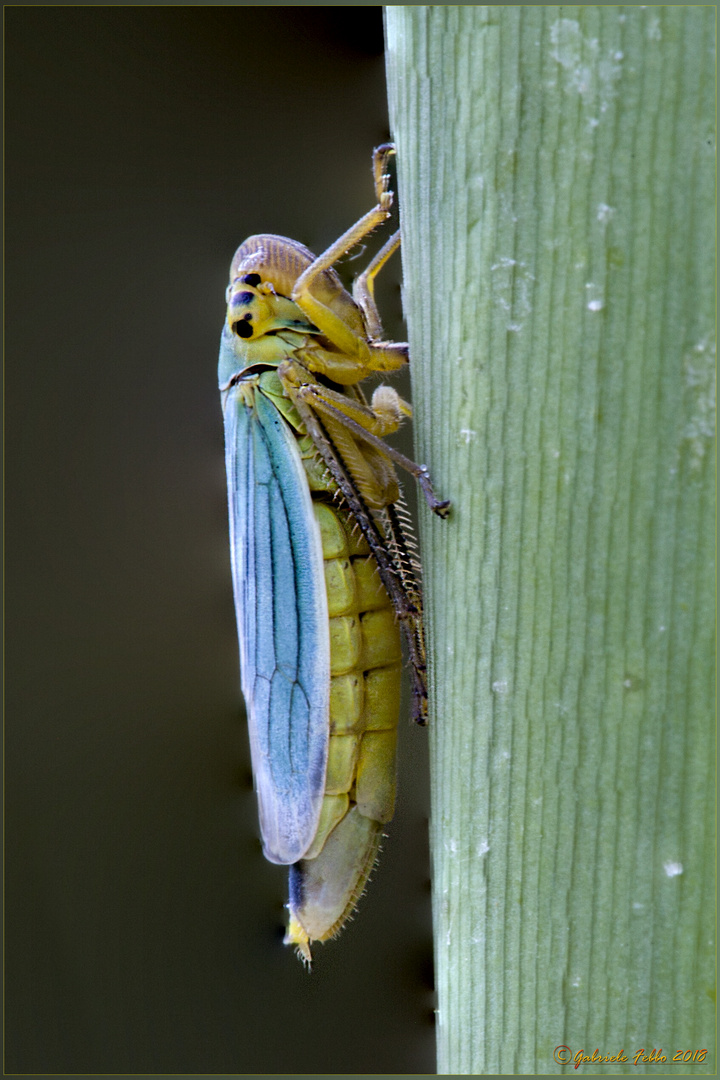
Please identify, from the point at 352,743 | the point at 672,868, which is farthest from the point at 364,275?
the point at 672,868

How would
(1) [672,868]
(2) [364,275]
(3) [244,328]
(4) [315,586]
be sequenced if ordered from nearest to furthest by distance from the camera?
(1) [672,868] → (4) [315,586] → (3) [244,328] → (2) [364,275]

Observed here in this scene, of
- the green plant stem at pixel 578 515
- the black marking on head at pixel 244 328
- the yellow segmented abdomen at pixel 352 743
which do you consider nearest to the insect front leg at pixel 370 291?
the black marking on head at pixel 244 328

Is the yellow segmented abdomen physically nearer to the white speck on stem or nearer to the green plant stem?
the green plant stem

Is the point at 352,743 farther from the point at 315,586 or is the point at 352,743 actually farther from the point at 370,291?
the point at 370,291

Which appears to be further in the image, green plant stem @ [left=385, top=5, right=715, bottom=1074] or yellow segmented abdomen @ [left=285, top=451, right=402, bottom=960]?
yellow segmented abdomen @ [left=285, top=451, right=402, bottom=960]

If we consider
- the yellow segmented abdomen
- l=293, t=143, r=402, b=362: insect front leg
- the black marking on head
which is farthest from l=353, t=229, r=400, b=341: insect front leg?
the yellow segmented abdomen

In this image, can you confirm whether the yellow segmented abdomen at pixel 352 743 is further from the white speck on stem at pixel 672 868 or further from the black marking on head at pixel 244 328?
the white speck on stem at pixel 672 868

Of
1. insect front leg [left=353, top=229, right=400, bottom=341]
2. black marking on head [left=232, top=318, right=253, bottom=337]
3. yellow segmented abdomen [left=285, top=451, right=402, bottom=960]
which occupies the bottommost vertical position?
yellow segmented abdomen [left=285, top=451, right=402, bottom=960]

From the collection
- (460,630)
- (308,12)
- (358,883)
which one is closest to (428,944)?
(358,883)
